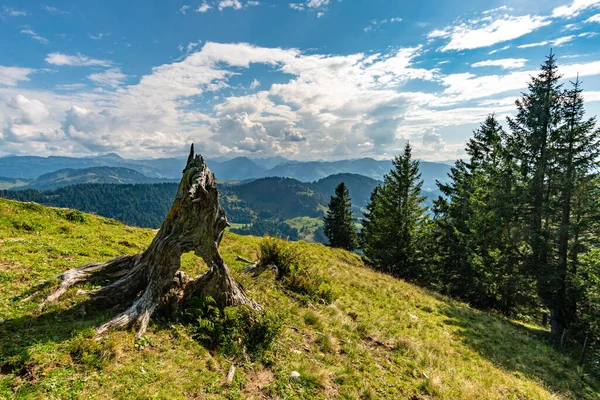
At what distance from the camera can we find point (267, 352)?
7484 mm

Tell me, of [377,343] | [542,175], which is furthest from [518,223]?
[377,343]

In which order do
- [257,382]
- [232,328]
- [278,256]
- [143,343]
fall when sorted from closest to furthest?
[143,343]
[257,382]
[232,328]
[278,256]

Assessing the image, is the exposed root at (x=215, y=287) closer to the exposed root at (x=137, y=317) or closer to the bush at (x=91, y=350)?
the exposed root at (x=137, y=317)

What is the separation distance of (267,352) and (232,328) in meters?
1.15

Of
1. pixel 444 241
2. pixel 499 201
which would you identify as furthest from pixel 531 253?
pixel 444 241

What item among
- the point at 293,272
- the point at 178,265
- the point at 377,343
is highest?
the point at 178,265

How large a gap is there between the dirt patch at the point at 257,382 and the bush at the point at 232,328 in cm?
49

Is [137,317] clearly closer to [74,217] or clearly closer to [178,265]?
[178,265]

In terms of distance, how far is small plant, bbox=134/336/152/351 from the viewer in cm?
612

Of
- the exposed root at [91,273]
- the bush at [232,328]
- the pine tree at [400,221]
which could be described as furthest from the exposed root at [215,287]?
the pine tree at [400,221]

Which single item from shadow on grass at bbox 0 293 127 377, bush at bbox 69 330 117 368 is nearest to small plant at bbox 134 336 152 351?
bush at bbox 69 330 117 368

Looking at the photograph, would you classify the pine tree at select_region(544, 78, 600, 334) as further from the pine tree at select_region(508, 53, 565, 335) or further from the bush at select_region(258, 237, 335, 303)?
the bush at select_region(258, 237, 335, 303)

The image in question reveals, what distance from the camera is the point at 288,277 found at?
1251cm

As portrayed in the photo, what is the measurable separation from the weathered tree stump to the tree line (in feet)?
74.3
